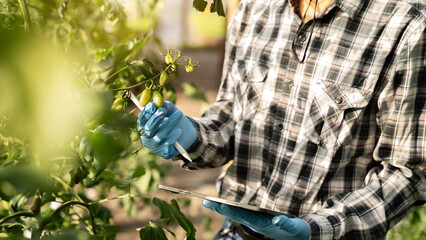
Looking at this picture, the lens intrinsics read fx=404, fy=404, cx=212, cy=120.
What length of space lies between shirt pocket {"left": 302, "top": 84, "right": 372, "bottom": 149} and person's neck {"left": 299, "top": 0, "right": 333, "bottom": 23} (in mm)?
218

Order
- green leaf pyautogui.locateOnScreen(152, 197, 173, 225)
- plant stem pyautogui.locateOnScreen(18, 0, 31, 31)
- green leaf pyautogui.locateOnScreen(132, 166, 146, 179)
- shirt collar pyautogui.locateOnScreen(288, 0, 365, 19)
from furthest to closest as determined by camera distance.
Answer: shirt collar pyautogui.locateOnScreen(288, 0, 365, 19) → green leaf pyautogui.locateOnScreen(132, 166, 146, 179) → green leaf pyautogui.locateOnScreen(152, 197, 173, 225) → plant stem pyautogui.locateOnScreen(18, 0, 31, 31)

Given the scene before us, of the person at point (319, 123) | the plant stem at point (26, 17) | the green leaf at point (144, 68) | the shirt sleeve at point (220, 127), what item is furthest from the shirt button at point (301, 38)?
the plant stem at point (26, 17)

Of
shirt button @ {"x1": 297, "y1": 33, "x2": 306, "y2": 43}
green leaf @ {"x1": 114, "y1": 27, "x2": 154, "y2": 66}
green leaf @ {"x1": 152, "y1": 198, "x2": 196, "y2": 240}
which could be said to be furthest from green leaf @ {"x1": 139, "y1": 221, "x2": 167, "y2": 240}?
shirt button @ {"x1": 297, "y1": 33, "x2": 306, "y2": 43}

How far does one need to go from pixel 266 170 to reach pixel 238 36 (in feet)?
1.47

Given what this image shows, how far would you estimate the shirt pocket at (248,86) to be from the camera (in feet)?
4.04

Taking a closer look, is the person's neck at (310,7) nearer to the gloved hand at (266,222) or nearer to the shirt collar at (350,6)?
the shirt collar at (350,6)

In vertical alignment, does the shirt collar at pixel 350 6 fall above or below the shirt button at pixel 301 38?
above

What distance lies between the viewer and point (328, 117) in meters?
1.11

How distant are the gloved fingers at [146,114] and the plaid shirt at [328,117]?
11.5 inches

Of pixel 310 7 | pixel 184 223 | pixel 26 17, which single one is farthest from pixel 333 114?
pixel 26 17

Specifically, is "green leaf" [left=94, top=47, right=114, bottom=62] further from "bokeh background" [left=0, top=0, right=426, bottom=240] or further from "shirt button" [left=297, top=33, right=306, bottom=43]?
"shirt button" [left=297, top=33, right=306, bottom=43]

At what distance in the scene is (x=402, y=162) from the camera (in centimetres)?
103

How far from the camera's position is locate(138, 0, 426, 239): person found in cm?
99

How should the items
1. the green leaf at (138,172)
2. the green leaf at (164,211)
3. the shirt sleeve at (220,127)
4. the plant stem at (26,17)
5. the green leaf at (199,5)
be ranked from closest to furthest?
the plant stem at (26,17)
the green leaf at (199,5)
the green leaf at (164,211)
the green leaf at (138,172)
the shirt sleeve at (220,127)
